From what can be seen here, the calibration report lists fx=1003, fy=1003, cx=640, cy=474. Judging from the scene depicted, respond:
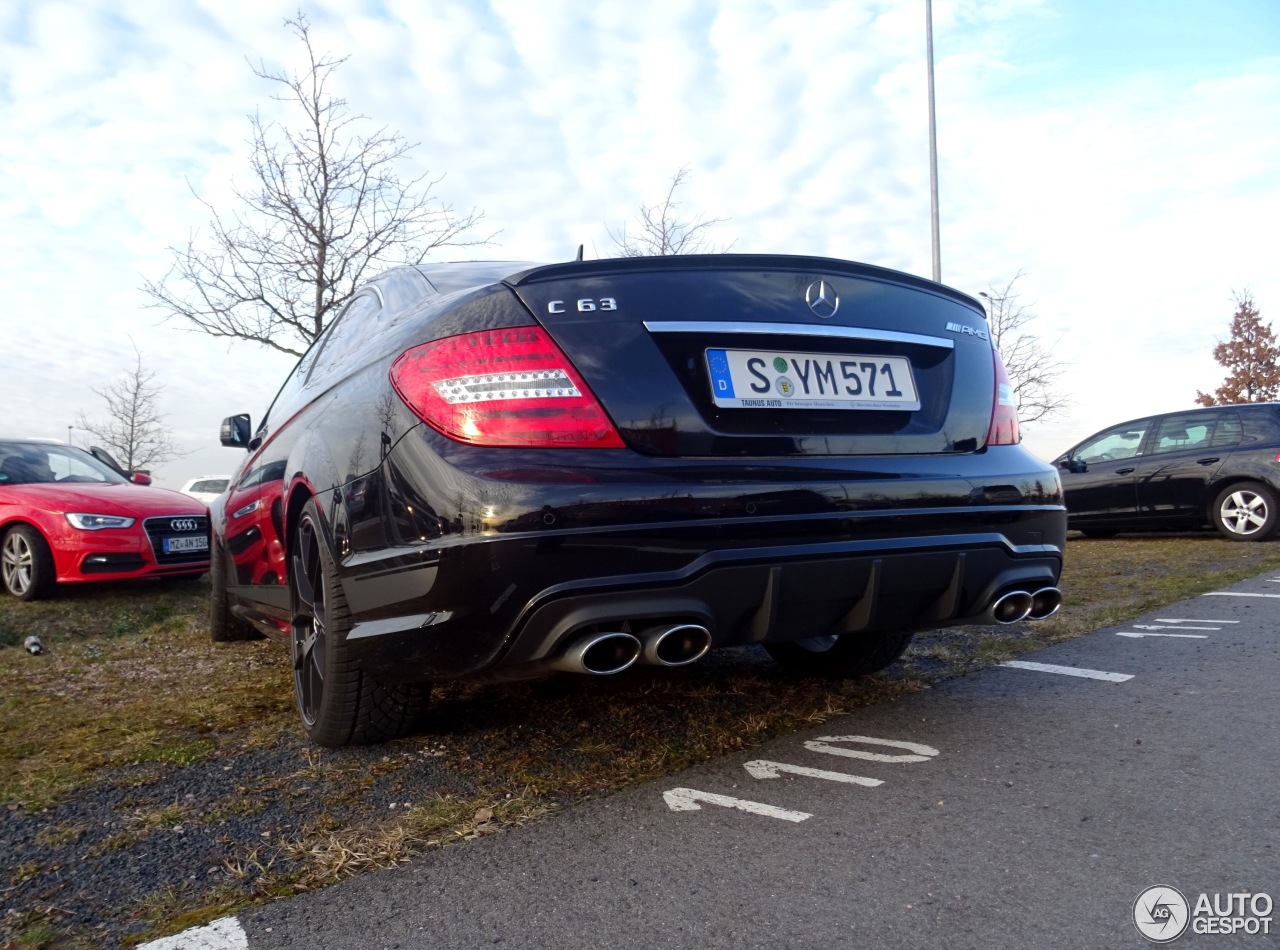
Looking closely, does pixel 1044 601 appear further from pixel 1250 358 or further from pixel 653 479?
pixel 1250 358

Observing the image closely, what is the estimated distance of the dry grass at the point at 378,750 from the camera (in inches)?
91.4

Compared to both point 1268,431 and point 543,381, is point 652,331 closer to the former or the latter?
point 543,381

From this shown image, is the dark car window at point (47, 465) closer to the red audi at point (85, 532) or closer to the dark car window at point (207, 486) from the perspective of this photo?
the red audi at point (85, 532)

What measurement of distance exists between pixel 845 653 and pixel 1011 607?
1.02 metres

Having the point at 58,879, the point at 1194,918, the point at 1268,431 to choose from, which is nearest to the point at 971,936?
the point at 1194,918

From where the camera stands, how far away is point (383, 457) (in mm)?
2545

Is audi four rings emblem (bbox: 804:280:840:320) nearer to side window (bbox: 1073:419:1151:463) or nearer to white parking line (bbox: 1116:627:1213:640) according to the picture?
white parking line (bbox: 1116:627:1213:640)

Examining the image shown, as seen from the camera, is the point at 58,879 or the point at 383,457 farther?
the point at 383,457

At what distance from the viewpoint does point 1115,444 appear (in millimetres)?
11375

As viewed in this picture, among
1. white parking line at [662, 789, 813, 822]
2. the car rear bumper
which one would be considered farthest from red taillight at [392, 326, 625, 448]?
white parking line at [662, 789, 813, 822]

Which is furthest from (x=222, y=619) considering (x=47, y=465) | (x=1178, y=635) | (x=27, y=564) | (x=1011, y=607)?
(x=1178, y=635)

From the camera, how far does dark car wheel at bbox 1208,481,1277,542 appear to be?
9.82m

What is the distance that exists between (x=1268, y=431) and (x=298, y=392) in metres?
→ 9.80

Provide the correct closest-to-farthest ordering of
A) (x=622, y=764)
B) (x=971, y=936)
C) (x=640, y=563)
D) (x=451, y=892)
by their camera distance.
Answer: (x=971, y=936)
(x=451, y=892)
(x=640, y=563)
(x=622, y=764)
